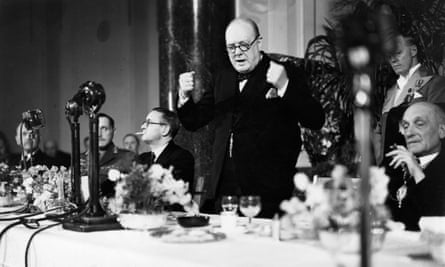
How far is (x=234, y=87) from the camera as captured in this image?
458 centimetres

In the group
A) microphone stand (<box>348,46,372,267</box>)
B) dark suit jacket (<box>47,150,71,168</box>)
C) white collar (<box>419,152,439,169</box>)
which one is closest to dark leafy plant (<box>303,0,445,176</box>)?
white collar (<box>419,152,439,169</box>)

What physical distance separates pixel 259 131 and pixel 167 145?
672 mm

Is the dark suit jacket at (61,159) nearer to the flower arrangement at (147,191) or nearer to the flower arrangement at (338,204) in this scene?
the flower arrangement at (147,191)

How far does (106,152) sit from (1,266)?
3.04 m

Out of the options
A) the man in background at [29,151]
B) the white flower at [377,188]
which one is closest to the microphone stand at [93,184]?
the white flower at [377,188]

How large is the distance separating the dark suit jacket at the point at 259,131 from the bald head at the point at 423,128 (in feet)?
1.95

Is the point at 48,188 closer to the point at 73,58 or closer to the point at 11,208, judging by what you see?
the point at 11,208

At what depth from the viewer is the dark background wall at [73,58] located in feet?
23.6

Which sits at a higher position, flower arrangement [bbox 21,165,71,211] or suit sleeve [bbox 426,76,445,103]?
suit sleeve [bbox 426,76,445,103]

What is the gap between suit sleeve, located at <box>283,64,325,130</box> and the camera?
4.21 meters

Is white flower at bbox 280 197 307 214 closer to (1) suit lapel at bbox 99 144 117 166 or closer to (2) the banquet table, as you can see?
(2) the banquet table

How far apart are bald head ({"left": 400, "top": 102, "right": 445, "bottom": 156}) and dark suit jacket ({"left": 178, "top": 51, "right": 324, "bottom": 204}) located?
595 millimetres

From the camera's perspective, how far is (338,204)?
1.85m

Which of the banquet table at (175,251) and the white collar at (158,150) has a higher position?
the white collar at (158,150)
